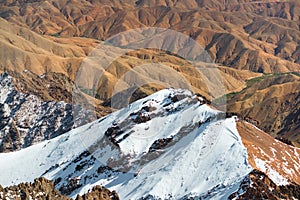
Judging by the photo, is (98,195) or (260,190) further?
(260,190)

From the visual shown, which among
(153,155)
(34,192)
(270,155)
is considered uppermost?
(34,192)

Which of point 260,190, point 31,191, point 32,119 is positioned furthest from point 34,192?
point 32,119

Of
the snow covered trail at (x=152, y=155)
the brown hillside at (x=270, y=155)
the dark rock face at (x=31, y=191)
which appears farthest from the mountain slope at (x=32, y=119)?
the dark rock face at (x=31, y=191)

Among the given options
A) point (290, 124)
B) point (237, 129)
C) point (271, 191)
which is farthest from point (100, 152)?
point (290, 124)

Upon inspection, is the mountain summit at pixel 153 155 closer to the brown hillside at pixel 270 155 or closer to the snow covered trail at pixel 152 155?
the snow covered trail at pixel 152 155

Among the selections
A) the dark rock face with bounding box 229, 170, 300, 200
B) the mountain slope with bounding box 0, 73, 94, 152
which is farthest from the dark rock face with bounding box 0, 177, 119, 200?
the mountain slope with bounding box 0, 73, 94, 152

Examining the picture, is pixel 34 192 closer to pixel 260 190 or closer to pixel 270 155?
pixel 260 190

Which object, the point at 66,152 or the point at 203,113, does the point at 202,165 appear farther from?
the point at 66,152
